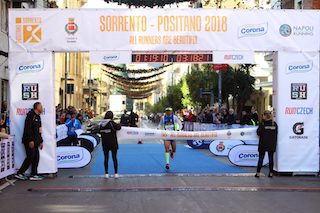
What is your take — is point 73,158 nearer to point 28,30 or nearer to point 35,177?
point 35,177

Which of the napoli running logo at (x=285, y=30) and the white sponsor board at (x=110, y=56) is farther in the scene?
the napoli running logo at (x=285, y=30)

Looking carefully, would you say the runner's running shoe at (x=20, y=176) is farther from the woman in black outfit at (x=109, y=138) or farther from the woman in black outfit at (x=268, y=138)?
the woman in black outfit at (x=268, y=138)

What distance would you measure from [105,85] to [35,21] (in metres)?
89.8

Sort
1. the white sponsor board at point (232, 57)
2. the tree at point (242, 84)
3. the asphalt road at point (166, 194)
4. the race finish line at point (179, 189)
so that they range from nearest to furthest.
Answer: the asphalt road at point (166, 194) → the race finish line at point (179, 189) → the white sponsor board at point (232, 57) → the tree at point (242, 84)

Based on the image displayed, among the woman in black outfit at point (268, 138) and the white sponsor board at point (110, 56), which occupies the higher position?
the white sponsor board at point (110, 56)

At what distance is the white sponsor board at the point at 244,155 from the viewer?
14.9 meters

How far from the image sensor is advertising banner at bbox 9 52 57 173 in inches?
500

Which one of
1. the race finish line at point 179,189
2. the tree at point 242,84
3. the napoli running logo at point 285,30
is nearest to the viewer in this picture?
the race finish line at point 179,189

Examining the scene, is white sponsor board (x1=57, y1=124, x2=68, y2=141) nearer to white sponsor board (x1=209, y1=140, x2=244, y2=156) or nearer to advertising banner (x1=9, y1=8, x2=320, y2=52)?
white sponsor board (x1=209, y1=140, x2=244, y2=156)

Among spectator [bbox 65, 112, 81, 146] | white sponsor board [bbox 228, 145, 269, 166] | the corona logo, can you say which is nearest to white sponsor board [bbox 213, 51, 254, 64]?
white sponsor board [bbox 228, 145, 269, 166]

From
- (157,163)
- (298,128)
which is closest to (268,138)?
(298,128)

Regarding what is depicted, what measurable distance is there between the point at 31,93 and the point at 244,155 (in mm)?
6337

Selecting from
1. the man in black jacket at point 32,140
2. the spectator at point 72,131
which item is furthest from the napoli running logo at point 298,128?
the spectator at point 72,131

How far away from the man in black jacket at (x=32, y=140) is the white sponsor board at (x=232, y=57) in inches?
179
